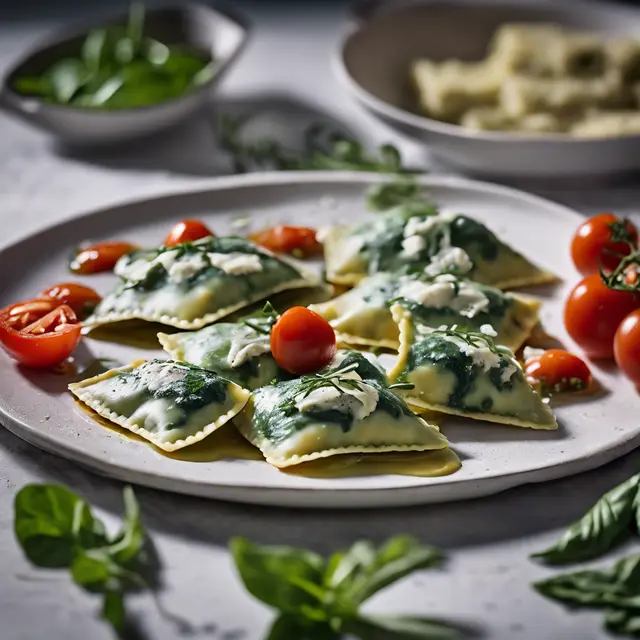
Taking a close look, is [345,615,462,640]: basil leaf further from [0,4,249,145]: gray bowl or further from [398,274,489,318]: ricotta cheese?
[0,4,249,145]: gray bowl

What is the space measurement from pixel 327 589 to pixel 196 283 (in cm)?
166

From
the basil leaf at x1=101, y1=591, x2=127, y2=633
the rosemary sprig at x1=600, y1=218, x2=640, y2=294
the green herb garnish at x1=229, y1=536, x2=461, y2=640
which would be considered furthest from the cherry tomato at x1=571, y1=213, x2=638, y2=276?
the basil leaf at x1=101, y1=591, x2=127, y2=633

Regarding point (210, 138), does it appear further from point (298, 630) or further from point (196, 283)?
point (298, 630)

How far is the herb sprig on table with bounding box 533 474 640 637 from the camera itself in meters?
2.76

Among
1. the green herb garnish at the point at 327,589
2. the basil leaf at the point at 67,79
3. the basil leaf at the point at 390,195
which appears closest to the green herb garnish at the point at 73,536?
the green herb garnish at the point at 327,589

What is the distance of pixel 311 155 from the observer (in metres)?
5.89

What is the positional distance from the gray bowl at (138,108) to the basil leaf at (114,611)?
351 cm

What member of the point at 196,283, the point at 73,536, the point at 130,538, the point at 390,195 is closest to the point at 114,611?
the point at 130,538

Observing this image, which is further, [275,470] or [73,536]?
[275,470]

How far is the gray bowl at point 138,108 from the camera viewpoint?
5.72 meters

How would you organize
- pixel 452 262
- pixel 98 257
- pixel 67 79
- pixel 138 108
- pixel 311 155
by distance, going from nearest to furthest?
pixel 452 262 < pixel 98 257 < pixel 138 108 < pixel 311 155 < pixel 67 79

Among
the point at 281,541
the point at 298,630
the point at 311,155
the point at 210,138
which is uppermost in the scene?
the point at 298,630

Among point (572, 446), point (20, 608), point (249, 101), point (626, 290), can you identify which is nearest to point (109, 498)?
point (20, 608)

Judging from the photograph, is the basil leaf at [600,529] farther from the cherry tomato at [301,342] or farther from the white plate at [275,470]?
the cherry tomato at [301,342]
